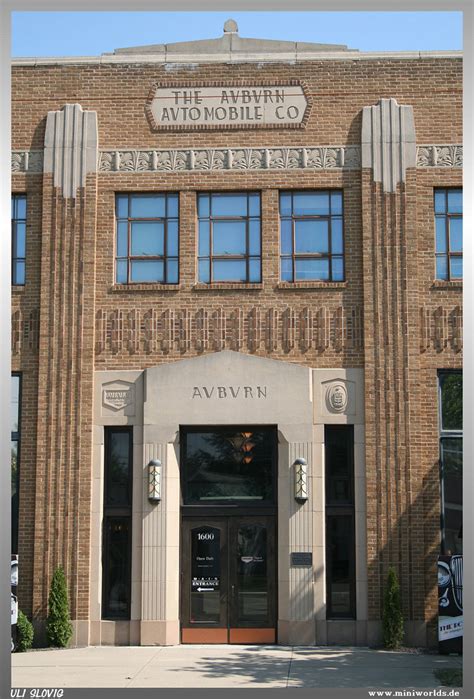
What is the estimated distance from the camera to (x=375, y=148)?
73.3 feet

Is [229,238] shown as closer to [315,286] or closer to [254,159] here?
[254,159]

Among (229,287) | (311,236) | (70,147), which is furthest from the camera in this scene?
(70,147)

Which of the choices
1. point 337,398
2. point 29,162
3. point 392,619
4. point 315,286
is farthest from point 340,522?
point 29,162

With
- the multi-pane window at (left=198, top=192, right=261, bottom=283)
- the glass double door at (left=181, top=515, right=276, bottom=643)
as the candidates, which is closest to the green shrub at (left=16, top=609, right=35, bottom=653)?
the glass double door at (left=181, top=515, right=276, bottom=643)

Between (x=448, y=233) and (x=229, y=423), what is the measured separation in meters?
6.03

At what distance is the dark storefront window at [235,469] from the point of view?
22.0m

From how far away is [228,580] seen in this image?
21734 mm

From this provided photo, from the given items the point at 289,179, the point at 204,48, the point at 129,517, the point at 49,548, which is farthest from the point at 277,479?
the point at 204,48

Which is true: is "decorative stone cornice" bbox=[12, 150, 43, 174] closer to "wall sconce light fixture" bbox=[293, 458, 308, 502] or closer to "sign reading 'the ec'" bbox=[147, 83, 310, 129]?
"sign reading 'the ec'" bbox=[147, 83, 310, 129]

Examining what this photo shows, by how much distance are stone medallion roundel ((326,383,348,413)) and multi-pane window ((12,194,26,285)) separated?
6.92 metres

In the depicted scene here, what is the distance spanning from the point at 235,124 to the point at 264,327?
435 centimetres

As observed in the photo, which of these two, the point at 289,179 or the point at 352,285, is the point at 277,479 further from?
the point at 289,179

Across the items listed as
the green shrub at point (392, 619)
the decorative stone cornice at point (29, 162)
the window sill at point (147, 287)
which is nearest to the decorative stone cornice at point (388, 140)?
the window sill at point (147, 287)

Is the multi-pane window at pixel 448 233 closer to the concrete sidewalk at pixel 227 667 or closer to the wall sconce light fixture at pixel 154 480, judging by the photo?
the wall sconce light fixture at pixel 154 480
